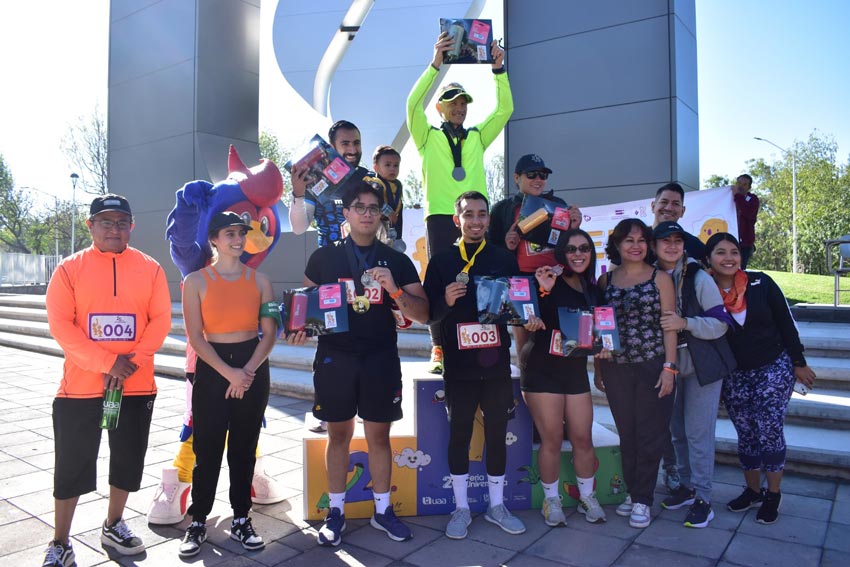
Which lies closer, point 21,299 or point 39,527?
point 39,527

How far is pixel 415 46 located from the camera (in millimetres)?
10398

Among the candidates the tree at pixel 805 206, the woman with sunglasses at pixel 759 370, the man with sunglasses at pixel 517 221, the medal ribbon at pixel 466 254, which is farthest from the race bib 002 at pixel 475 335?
the tree at pixel 805 206

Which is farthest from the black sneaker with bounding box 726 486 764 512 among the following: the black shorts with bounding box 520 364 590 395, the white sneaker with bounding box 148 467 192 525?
the white sneaker with bounding box 148 467 192 525

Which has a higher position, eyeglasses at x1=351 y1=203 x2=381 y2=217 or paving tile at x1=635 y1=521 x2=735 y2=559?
eyeglasses at x1=351 y1=203 x2=381 y2=217

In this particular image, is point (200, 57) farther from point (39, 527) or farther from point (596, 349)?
point (596, 349)

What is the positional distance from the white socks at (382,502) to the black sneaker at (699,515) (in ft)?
5.62

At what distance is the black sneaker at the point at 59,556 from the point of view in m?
2.77

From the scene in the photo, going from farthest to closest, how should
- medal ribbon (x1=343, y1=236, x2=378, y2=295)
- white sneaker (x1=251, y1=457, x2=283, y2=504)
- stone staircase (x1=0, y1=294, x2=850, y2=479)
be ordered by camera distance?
1. stone staircase (x1=0, y1=294, x2=850, y2=479)
2. white sneaker (x1=251, y1=457, x2=283, y2=504)
3. medal ribbon (x1=343, y1=236, x2=378, y2=295)

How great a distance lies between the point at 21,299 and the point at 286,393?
11.5 metres

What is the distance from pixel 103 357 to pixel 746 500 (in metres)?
3.72

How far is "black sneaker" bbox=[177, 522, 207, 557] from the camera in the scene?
2939 millimetres

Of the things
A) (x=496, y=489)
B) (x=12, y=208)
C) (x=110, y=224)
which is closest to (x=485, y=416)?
(x=496, y=489)

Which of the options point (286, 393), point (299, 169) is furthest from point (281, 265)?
Answer: point (299, 169)

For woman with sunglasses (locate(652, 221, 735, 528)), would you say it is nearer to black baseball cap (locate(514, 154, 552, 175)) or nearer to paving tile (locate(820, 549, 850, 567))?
paving tile (locate(820, 549, 850, 567))
